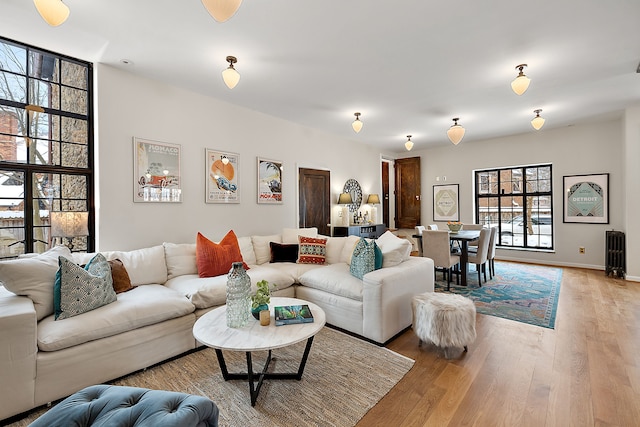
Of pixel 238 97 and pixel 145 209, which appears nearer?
pixel 145 209

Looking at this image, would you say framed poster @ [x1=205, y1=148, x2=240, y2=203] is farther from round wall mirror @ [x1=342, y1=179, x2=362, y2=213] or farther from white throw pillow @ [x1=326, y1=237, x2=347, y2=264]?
round wall mirror @ [x1=342, y1=179, x2=362, y2=213]

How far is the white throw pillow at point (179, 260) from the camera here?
3.15 meters

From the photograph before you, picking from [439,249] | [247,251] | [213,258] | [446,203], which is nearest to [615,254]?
[446,203]

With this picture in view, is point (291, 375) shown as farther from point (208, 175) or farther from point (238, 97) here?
point (238, 97)

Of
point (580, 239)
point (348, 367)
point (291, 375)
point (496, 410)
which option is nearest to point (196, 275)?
point (291, 375)

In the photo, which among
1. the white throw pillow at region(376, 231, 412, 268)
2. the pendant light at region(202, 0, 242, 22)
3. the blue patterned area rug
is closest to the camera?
the pendant light at region(202, 0, 242, 22)

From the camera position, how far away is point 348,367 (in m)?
2.24

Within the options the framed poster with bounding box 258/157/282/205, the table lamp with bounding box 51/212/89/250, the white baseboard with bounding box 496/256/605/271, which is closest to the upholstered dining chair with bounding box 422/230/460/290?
the framed poster with bounding box 258/157/282/205

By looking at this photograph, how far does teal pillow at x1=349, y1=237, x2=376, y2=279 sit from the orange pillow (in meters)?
1.23

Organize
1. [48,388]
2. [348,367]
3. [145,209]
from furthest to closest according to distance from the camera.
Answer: [145,209] → [348,367] → [48,388]

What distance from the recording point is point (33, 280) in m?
2.02

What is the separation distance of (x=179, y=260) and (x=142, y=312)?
104 cm

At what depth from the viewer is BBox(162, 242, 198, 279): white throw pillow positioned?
315cm

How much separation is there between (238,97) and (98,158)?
187 centimetres
